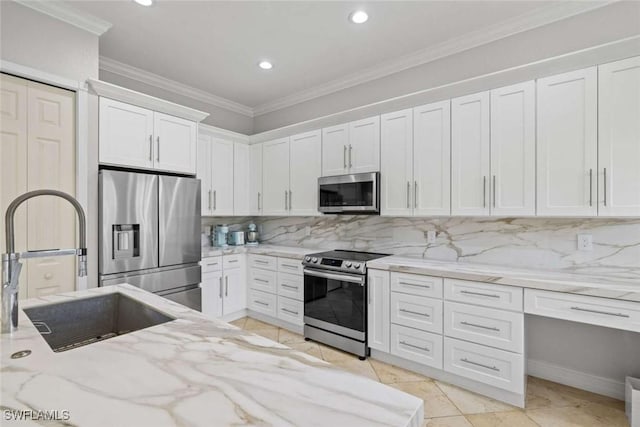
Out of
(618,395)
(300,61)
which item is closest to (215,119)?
(300,61)

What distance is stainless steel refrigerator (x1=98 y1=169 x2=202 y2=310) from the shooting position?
100 inches

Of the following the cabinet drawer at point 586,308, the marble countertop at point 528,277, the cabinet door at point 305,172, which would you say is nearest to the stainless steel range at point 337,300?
the marble countertop at point 528,277

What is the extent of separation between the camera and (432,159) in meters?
2.76

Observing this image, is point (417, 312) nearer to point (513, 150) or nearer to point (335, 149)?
point (513, 150)

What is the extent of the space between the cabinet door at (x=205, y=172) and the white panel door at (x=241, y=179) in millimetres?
361

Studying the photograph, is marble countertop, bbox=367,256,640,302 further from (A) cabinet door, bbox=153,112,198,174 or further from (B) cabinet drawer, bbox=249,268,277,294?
(A) cabinet door, bbox=153,112,198,174

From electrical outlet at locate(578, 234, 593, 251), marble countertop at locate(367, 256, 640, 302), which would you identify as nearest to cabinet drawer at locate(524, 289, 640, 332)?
marble countertop at locate(367, 256, 640, 302)

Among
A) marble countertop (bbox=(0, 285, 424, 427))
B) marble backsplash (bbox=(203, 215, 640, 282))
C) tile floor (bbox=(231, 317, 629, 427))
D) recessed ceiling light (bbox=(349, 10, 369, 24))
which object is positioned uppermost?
recessed ceiling light (bbox=(349, 10, 369, 24))

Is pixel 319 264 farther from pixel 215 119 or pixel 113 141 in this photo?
pixel 215 119

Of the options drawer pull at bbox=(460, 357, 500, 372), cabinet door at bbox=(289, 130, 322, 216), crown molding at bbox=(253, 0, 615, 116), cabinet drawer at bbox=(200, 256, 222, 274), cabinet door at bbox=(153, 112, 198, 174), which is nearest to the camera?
drawer pull at bbox=(460, 357, 500, 372)

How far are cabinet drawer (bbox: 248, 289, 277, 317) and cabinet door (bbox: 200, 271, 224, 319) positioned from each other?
1.35 ft

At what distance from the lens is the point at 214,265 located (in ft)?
11.7

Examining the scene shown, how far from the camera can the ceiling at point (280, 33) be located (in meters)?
2.37

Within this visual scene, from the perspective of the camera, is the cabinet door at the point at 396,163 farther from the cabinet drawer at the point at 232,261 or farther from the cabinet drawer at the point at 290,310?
the cabinet drawer at the point at 232,261
